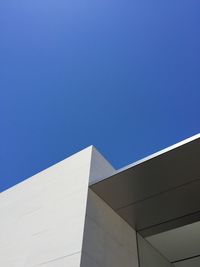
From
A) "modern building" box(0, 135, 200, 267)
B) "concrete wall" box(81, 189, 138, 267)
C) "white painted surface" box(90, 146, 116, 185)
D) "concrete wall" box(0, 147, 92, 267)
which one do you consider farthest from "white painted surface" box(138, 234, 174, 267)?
"concrete wall" box(0, 147, 92, 267)

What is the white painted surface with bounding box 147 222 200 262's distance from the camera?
355 cm

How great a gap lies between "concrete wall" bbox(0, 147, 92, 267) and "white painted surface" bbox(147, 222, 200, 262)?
128cm

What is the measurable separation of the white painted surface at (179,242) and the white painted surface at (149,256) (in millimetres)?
65

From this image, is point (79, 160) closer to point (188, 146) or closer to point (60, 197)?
point (60, 197)

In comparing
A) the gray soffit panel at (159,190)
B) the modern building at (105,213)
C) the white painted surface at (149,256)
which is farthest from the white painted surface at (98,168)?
the white painted surface at (149,256)

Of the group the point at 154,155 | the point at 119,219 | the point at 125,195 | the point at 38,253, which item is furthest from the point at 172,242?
the point at 38,253

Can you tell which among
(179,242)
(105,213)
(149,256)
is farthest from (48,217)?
(179,242)

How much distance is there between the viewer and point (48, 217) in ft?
9.80

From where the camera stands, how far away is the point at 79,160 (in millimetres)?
3533

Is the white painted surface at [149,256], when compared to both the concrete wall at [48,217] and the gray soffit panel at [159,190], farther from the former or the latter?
the concrete wall at [48,217]

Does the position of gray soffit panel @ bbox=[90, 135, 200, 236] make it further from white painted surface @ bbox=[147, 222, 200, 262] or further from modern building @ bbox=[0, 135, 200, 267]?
white painted surface @ bbox=[147, 222, 200, 262]

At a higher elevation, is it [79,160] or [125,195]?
[79,160]

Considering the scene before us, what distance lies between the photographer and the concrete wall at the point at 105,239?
2.56 m

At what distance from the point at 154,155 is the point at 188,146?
1.09 feet
